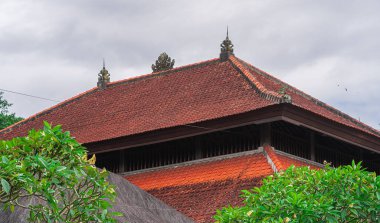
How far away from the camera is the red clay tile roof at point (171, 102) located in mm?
22062

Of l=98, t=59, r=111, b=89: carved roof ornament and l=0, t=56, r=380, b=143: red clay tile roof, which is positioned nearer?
l=0, t=56, r=380, b=143: red clay tile roof

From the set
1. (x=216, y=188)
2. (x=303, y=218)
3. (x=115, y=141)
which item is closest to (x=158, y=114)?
(x=115, y=141)

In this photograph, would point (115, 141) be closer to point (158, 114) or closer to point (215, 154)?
point (158, 114)

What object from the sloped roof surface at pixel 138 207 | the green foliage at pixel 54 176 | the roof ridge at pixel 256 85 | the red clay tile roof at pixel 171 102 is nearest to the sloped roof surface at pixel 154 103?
the red clay tile roof at pixel 171 102

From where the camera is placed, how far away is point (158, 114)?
23.5 metres

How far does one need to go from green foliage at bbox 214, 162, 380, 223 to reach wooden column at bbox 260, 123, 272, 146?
6504 millimetres

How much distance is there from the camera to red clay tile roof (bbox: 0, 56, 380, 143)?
22.1 metres

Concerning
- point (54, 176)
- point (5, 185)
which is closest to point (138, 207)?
point (54, 176)

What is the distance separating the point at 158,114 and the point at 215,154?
2.52 meters

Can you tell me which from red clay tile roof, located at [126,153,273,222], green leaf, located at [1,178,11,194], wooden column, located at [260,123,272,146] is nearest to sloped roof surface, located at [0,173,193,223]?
red clay tile roof, located at [126,153,273,222]

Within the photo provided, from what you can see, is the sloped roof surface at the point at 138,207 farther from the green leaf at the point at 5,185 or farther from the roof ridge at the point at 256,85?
the green leaf at the point at 5,185

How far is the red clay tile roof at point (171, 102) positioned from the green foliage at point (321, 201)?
6.30 meters

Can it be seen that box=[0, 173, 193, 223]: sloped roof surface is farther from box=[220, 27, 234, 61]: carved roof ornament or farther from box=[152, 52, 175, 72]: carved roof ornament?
box=[152, 52, 175, 72]: carved roof ornament

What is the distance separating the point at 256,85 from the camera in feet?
72.2
